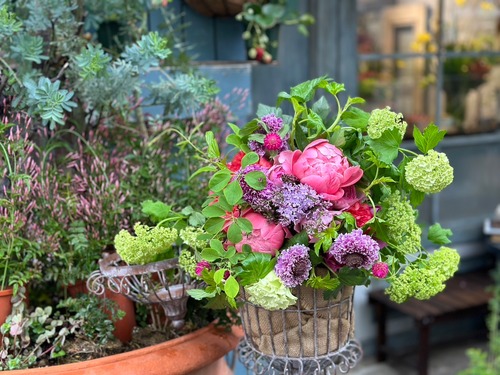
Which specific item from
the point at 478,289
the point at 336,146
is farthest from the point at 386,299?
the point at 336,146

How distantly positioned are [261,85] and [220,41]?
624 mm

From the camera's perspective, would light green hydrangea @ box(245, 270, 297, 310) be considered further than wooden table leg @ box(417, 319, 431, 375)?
Answer: No

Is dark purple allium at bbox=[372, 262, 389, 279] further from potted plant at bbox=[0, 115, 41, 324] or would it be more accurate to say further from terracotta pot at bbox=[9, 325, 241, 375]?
potted plant at bbox=[0, 115, 41, 324]

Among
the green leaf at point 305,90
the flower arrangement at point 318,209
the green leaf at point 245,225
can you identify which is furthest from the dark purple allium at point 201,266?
the green leaf at point 305,90

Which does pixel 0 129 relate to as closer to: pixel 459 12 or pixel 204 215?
pixel 204 215

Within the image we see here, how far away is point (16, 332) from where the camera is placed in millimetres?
1188

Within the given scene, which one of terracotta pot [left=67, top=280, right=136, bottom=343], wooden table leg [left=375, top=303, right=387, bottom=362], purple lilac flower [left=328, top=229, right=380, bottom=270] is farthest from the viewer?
wooden table leg [left=375, top=303, right=387, bottom=362]

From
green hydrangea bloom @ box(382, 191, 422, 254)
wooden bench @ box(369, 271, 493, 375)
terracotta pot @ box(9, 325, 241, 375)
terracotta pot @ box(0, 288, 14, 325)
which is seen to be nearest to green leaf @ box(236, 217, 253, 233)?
green hydrangea bloom @ box(382, 191, 422, 254)

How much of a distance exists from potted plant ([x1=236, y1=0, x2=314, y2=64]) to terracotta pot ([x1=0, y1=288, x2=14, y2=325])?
4.12 ft

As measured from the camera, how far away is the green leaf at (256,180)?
996mm

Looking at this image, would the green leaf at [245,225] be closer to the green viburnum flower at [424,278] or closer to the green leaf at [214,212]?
the green leaf at [214,212]

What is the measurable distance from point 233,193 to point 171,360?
40 cm

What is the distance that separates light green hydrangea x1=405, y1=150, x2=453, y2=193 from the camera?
98 centimetres

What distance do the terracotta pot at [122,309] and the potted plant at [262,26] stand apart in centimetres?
114
